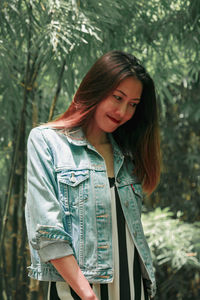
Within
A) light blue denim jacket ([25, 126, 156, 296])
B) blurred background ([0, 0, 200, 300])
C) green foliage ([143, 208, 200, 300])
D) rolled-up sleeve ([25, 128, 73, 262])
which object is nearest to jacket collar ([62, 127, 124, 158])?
light blue denim jacket ([25, 126, 156, 296])

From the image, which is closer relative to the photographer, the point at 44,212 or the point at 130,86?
the point at 44,212

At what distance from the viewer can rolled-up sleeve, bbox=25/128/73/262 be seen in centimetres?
116

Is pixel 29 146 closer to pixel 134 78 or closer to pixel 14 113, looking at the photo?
pixel 134 78

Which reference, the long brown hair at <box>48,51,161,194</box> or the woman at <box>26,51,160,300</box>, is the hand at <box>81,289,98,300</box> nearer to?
the woman at <box>26,51,160,300</box>

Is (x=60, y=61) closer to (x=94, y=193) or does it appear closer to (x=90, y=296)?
(x=94, y=193)

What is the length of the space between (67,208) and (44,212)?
8 cm

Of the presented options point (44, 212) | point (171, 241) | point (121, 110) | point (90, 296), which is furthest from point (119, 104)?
point (171, 241)

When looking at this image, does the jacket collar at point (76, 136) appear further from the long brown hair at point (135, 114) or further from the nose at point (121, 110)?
the nose at point (121, 110)

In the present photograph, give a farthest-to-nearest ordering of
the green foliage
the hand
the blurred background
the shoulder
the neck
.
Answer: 1. the green foliage
2. the blurred background
3. the neck
4. the shoulder
5. the hand

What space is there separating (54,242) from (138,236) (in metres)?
0.28

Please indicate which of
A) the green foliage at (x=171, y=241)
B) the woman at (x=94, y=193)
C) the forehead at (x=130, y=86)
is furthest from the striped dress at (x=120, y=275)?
the green foliage at (x=171, y=241)

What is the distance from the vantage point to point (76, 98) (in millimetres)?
1377

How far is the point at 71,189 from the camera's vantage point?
1238 millimetres

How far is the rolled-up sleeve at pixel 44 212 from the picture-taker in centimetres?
116
